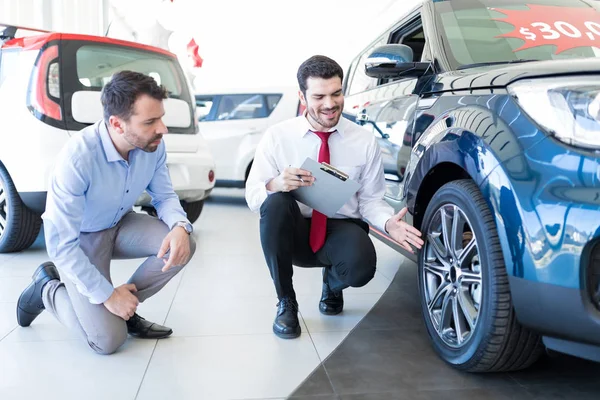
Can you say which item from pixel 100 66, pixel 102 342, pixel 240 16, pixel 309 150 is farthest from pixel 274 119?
pixel 240 16

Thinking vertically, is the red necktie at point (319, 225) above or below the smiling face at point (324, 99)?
below

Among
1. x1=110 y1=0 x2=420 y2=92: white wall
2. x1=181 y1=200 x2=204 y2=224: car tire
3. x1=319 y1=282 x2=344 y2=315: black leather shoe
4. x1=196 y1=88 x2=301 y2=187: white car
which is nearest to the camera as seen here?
x1=319 y1=282 x2=344 y2=315: black leather shoe

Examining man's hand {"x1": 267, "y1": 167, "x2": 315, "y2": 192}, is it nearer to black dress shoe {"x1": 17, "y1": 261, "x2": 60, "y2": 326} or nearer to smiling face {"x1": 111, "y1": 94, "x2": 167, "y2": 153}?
smiling face {"x1": 111, "y1": 94, "x2": 167, "y2": 153}

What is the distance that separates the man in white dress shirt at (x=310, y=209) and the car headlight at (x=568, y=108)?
2.67 ft

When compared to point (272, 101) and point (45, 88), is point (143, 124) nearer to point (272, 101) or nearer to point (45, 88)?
point (45, 88)

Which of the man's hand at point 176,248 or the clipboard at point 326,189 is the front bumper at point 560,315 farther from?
the man's hand at point 176,248

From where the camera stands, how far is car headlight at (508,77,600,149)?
4.80ft

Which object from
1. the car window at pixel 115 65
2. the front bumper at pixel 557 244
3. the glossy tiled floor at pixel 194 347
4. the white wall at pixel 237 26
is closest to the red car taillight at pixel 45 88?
the car window at pixel 115 65

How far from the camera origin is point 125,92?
2.04 meters

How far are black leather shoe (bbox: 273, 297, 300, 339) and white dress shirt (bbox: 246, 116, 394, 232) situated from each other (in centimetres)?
41

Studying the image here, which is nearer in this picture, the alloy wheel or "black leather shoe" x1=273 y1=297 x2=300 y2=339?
the alloy wheel

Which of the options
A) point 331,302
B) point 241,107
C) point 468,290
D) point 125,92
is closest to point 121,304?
point 125,92

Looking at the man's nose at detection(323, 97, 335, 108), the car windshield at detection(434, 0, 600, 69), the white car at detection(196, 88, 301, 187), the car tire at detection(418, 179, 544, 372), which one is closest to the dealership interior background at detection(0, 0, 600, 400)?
the car tire at detection(418, 179, 544, 372)

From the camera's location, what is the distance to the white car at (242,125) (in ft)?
21.9
